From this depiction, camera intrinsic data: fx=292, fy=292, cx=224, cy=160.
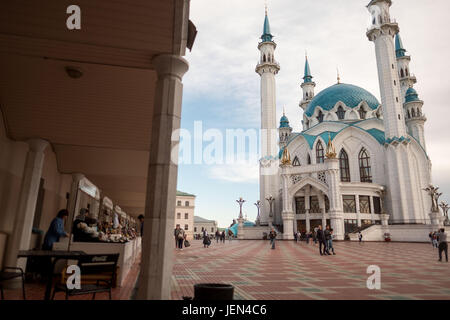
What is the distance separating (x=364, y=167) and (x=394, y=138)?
6.90 meters

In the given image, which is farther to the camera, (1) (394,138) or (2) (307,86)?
(2) (307,86)

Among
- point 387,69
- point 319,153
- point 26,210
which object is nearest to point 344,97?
point 319,153

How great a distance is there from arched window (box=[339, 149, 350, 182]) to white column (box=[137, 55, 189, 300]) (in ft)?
131

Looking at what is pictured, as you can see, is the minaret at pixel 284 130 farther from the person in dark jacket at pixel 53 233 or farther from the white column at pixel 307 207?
the person in dark jacket at pixel 53 233

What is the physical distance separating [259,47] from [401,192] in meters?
30.4

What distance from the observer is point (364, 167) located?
1591 inches

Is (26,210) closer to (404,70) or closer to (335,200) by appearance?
(335,200)

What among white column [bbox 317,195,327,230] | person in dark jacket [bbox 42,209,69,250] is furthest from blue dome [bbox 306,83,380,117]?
person in dark jacket [bbox 42,209,69,250]

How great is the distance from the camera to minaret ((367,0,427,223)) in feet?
110

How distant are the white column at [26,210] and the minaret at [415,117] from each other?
49.5 meters

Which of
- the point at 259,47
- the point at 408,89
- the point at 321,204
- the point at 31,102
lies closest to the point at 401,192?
the point at 321,204

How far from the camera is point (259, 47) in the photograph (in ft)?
158

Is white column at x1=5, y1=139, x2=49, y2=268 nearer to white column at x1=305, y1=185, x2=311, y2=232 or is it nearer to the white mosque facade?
the white mosque facade
